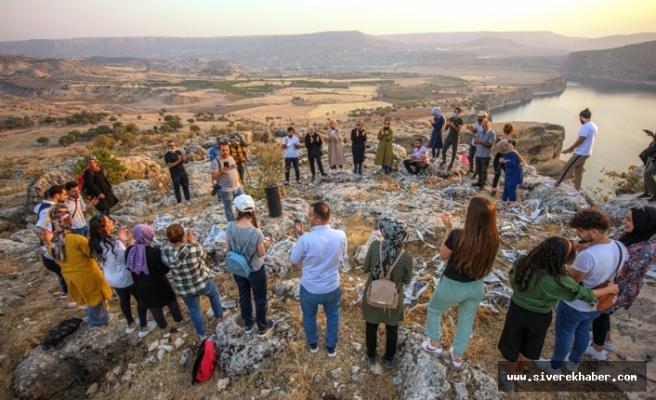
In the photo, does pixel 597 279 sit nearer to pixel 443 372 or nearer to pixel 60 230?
pixel 443 372

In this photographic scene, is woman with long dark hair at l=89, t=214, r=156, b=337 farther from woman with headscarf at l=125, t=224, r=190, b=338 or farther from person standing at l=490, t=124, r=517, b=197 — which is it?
person standing at l=490, t=124, r=517, b=197

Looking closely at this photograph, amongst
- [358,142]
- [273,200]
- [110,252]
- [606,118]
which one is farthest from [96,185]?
[606,118]

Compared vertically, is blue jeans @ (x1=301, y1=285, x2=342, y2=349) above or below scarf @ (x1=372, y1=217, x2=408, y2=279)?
below

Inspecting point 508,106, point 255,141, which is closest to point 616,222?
point 255,141

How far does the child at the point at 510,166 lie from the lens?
6.50m

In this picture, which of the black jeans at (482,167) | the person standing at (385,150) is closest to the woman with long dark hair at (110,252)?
the person standing at (385,150)

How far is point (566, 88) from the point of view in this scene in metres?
80.9

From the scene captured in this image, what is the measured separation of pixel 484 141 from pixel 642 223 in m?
5.10

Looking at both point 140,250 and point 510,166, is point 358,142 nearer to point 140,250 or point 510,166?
point 510,166

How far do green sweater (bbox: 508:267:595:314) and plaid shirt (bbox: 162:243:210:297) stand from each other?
2.91 metres

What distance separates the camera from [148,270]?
329 cm

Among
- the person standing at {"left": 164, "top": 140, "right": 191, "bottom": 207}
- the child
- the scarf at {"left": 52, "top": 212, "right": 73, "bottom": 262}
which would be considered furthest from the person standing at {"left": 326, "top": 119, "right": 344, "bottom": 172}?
the scarf at {"left": 52, "top": 212, "right": 73, "bottom": 262}

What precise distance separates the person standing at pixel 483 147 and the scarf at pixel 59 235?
7824 millimetres

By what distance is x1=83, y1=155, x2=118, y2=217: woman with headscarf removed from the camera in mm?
5980
